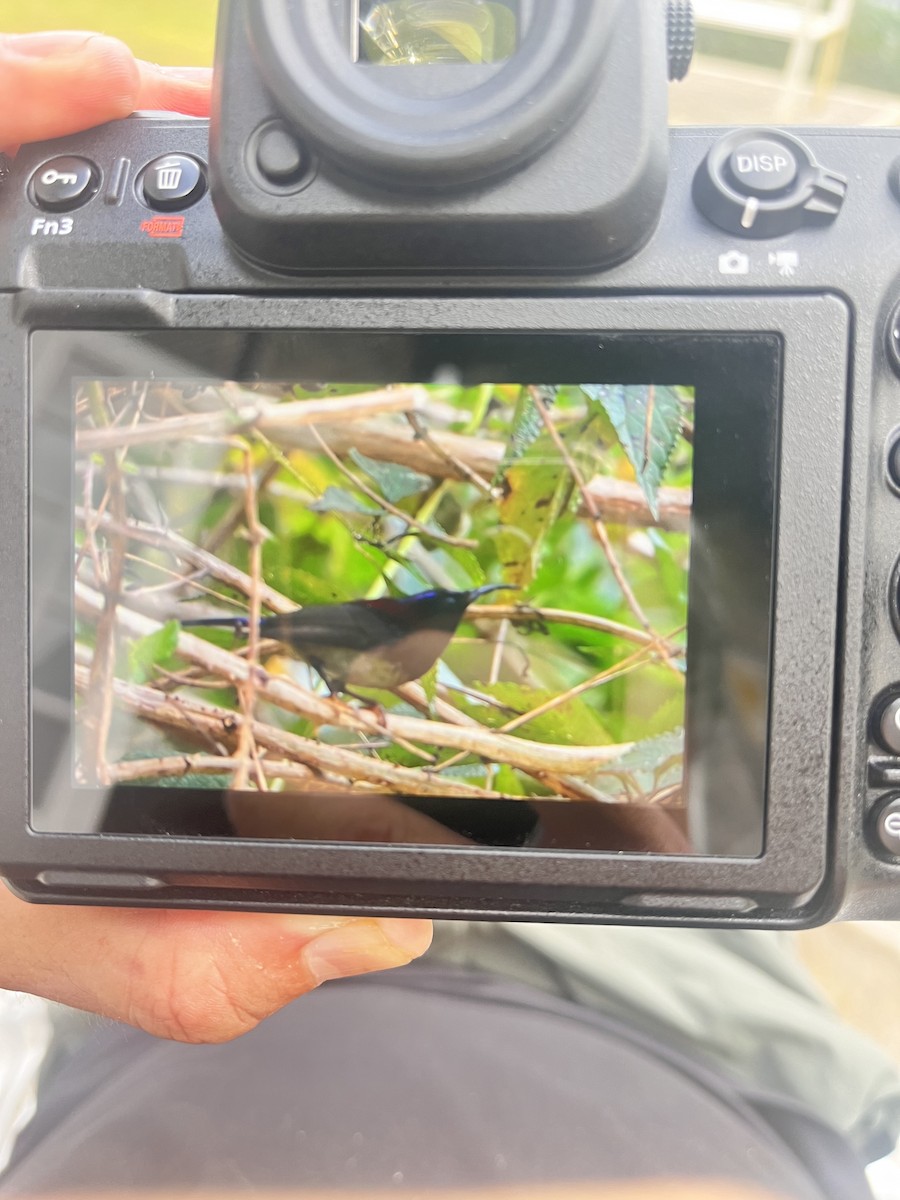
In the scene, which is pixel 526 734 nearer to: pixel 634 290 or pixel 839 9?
pixel 634 290

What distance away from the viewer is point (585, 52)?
303 mm

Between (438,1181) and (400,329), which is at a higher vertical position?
(400,329)

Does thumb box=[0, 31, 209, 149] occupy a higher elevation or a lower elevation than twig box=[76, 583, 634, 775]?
higher

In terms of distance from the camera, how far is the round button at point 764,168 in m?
0.32

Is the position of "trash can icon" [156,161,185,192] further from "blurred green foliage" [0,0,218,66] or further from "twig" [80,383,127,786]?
"blurred green foliage" [0,0,218,66]

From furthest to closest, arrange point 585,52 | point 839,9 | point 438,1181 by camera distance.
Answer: point 839,9
point 438,1181
point 585,52

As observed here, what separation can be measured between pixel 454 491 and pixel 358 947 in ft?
0.71

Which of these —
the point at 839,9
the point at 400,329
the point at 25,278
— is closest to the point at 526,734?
the point at 400,329

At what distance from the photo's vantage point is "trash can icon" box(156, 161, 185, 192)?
34 cm

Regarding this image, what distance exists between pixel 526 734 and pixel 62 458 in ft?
0.75

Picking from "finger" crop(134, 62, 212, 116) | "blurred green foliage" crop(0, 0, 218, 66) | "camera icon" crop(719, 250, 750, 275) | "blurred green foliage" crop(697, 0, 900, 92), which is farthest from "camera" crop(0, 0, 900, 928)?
"blurred green foliage" crop(697, 0, 900, 92)

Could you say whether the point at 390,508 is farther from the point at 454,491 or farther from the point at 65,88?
the point at 65,88

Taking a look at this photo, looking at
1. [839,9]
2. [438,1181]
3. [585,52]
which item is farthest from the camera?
[839,9]

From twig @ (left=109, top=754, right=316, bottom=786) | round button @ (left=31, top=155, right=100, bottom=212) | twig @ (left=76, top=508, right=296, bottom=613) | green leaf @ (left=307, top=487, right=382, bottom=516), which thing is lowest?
twig @ (left=109, top=754, right=316, bottom=786)
